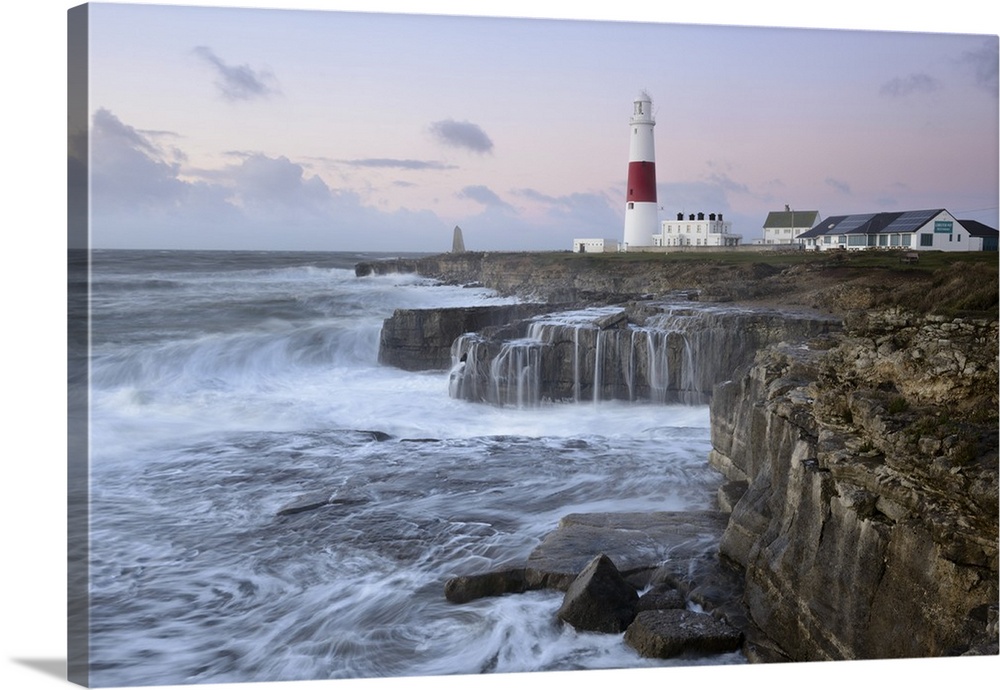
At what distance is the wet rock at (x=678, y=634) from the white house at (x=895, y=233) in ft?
7.53

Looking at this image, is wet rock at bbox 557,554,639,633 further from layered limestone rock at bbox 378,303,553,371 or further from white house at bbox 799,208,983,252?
white house at bbox 799,208,983,252

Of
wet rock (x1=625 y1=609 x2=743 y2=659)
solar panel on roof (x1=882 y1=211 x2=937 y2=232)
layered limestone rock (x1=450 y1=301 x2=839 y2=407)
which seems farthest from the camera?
layered limestone rock (x1=450 y1=301 x2=839 y2=407)

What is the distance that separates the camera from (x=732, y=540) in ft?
17.4

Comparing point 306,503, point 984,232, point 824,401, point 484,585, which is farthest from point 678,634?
point 984,232

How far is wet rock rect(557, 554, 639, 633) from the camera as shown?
486 cm

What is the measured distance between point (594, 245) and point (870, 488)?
204cm

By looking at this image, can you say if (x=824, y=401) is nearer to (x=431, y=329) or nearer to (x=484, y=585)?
(x=484, y=585)

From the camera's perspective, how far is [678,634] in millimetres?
4727

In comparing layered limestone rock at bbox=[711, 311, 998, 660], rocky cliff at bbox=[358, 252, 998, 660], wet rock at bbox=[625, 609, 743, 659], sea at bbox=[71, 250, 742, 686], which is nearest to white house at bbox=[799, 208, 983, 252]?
rocky cliff at bbox=[358, 252, 998, 660]

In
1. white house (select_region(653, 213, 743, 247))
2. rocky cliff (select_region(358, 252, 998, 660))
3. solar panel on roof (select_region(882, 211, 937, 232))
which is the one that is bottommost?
rocky cliff (select_region(358, 252, 998, 660))

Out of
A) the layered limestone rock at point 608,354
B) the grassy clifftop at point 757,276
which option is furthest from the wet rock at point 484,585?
the grassy clifftop at point 757,276

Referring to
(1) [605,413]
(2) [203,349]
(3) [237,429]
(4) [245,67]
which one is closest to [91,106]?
(4) [245,67]

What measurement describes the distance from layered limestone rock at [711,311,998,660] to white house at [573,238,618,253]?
1.03m

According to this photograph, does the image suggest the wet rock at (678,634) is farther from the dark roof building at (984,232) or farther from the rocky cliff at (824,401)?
the dark roof building at (984,232)
